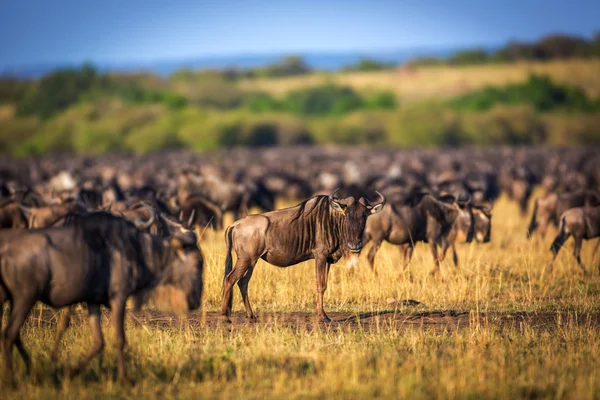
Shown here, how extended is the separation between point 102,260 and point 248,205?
1267cm

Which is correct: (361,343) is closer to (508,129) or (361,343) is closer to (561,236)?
(561,236)

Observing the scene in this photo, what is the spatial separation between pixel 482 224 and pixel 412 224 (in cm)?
140

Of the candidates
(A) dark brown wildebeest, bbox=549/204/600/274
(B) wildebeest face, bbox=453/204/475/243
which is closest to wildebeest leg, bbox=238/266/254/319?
(B) wildebeest face, bbox=453/204/475/243

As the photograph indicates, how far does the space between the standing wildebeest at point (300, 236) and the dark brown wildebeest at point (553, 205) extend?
657 cm

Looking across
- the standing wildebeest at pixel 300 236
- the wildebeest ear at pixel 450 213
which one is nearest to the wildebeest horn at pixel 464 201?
the wildebeest ear at pixel 450 213

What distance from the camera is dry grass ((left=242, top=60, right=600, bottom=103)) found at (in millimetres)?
104250

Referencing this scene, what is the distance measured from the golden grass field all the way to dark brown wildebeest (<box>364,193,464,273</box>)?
1.44 ft

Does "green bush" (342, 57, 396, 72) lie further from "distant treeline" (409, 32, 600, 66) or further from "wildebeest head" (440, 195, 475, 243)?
"wildebeest head" (440, 195, 475, 243)

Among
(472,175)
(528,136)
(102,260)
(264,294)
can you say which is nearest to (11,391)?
(102,260)

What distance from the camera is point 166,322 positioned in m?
8.14

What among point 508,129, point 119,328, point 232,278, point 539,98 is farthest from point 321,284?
point 539,98

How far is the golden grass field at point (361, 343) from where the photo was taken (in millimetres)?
5824

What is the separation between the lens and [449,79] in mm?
116438

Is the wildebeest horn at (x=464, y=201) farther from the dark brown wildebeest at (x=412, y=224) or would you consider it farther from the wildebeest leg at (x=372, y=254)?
the wildebeest leg at (x=372, y=254)
